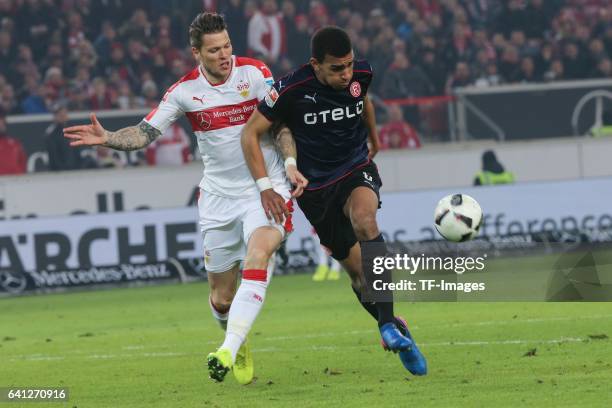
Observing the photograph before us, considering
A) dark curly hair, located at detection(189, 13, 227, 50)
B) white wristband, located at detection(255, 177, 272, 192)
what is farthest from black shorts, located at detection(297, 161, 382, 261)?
dark curly hair, located at detection(189, 13, 227, 50)

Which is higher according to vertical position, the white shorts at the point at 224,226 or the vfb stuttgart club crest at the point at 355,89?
the vfb stuttgart club crest at the point at 355,89

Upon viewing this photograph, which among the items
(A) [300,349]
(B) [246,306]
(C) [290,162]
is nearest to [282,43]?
Result: (A) [300,349]

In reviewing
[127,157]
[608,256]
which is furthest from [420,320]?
[127,157]

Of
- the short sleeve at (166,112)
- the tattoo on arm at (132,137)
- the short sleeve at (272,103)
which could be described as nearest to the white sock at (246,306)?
the short sleeve at (272,103)

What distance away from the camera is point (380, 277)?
8031mm

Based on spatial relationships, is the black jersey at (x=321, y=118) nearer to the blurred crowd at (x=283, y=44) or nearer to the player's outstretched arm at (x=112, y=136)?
the player's outstretched arm at (x=112, y=136)

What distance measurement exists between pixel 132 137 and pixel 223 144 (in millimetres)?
574

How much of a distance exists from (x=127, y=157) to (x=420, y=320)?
28.7 ft

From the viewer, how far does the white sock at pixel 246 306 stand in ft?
23.8

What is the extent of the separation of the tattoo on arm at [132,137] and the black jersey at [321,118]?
72 centimetres

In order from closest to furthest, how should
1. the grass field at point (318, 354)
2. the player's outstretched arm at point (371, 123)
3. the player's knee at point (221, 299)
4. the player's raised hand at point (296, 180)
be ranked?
the grass field at point (318, 354) < the player's raised hand at point (296, 180) < the player's outstretched arm at point (371, 123) < the player's knee at point (221, 299)

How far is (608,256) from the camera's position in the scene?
16375 mm

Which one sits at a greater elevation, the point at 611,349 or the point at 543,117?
the point at 611,349

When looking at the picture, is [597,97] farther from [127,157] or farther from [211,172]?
[211,172]
